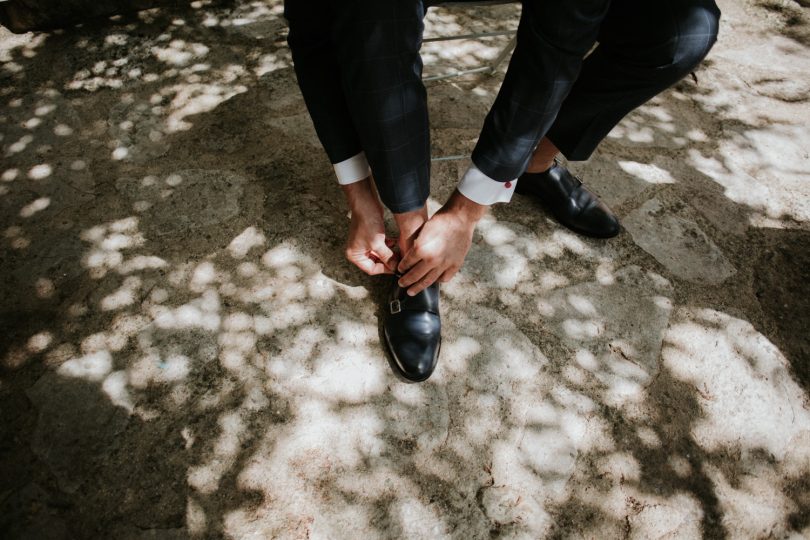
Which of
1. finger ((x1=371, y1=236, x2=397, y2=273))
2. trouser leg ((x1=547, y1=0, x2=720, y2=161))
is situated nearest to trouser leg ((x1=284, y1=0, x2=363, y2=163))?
finger ((x1=371, y1=236, x2=397, y2=273))

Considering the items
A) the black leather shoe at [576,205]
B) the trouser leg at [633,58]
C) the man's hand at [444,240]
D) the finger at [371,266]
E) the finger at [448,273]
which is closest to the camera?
the trouser leg at [633,58]

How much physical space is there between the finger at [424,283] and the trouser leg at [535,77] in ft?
1.71

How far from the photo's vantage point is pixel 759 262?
2631mm

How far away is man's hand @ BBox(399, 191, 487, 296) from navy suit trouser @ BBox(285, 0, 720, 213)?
0.46 ft

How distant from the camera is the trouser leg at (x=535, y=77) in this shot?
1.42 metres

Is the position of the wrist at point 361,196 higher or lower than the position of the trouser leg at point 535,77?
lower

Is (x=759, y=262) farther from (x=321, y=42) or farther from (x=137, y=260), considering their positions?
(x=137, y=260)

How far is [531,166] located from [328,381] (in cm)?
171

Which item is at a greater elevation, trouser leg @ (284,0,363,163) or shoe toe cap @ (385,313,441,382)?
trouser leg @ (284,0,363,163)

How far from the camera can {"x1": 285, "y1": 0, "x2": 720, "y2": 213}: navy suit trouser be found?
4.72 ft

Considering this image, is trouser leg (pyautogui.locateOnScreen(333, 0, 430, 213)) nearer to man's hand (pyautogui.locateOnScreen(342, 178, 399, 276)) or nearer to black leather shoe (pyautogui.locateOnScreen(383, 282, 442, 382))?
man's hand (pyautogui.locateOnScreen(342, 178, 399, 276))

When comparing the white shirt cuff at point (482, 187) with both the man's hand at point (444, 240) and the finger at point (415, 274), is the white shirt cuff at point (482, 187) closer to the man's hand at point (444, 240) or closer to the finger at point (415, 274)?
the man's hand at point (444, 240)

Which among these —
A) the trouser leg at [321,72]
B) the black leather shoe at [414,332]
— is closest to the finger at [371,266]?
the black leather shoe at [414,332]

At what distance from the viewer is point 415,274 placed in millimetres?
2033
